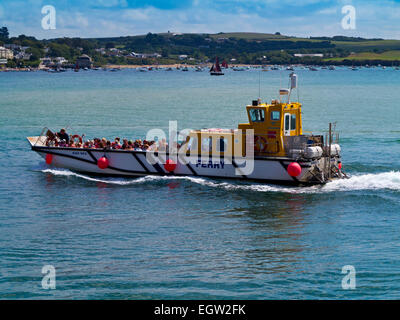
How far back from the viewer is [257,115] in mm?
31047

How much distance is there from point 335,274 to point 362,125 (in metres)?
41.1

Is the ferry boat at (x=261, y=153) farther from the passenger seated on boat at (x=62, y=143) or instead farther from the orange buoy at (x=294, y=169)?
the passenger seated on boat at (x=62, y=143)

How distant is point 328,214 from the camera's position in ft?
85.4

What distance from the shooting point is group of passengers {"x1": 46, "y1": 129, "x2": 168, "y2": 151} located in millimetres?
32781

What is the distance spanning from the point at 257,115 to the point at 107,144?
27.6 feet

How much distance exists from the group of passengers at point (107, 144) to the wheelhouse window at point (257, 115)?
15.8 ft

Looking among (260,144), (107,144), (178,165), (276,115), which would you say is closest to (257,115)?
(276,115)

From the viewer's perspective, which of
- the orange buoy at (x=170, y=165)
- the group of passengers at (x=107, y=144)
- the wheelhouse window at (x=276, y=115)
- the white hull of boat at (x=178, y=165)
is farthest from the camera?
the group of passengers at (x=107, y=144)

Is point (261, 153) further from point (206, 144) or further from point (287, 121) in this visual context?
point (206, 144)

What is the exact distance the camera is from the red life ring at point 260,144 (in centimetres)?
3098

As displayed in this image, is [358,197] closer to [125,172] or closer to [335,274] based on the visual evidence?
[335,274]

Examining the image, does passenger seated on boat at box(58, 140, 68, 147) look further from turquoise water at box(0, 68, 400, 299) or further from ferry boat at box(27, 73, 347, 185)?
ferry boat at box(27, 73, 347, 185)

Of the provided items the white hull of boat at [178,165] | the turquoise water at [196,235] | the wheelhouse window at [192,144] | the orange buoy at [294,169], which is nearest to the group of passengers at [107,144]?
the white hull of boat at [178,165]
